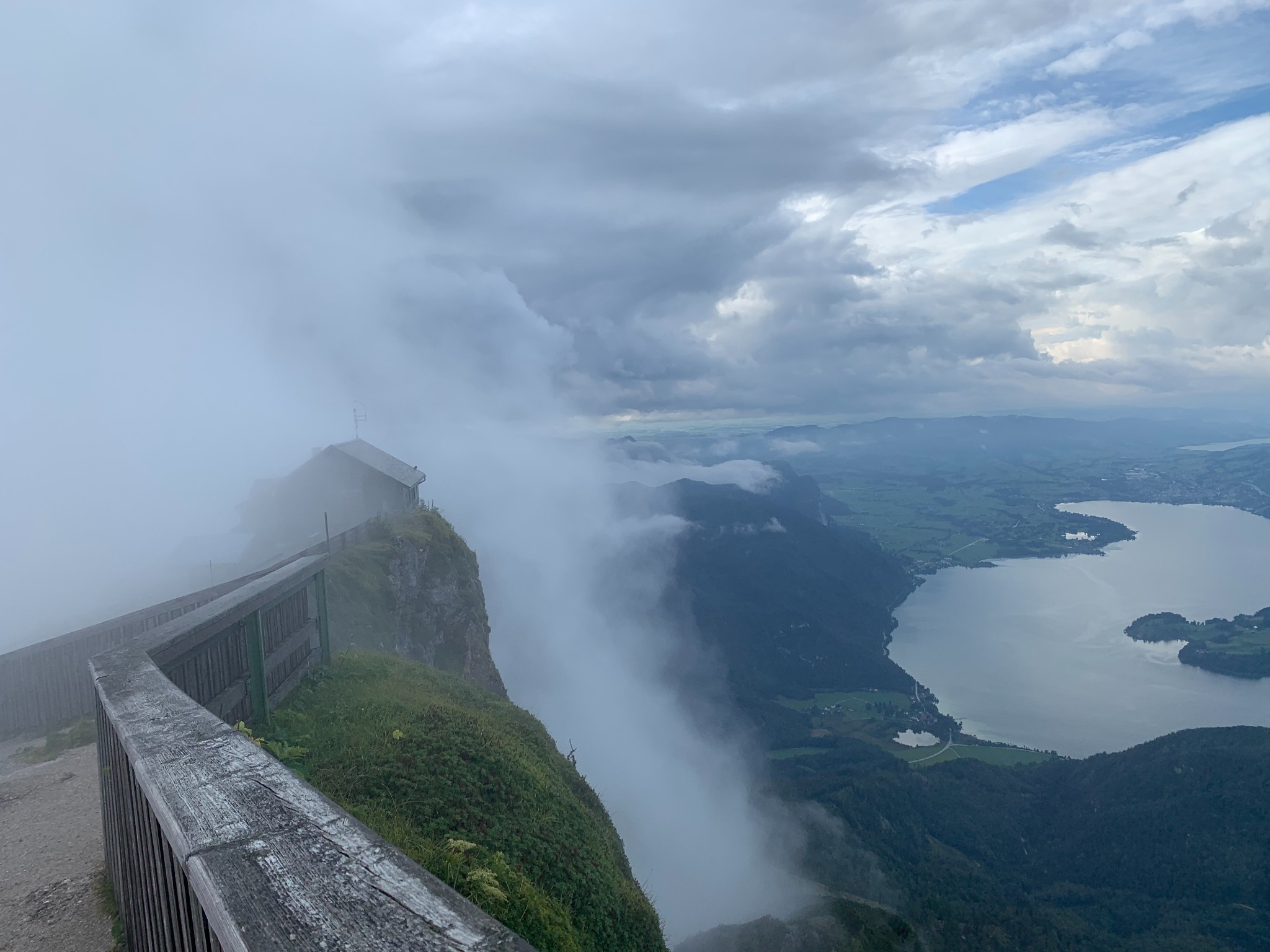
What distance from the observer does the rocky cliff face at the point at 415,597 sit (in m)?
22.2

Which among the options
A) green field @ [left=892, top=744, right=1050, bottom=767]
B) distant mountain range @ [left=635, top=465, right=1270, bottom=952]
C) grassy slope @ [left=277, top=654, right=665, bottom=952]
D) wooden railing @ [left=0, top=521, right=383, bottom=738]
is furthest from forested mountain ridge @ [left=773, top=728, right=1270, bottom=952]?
wooden railing @ [left=0, top=521, right=383, bottom=738]

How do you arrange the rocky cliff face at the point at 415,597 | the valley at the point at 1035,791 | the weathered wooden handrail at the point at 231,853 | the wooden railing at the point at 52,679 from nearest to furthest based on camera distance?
the weathered wooden handrail at the point at 231,853
the wooden railing at the point at 52,679
the rocky cliff face at the point at 415,597
the valley at the point at 1035,791

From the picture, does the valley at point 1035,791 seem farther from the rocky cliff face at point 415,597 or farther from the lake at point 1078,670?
the rocky cliff face at point 415,597

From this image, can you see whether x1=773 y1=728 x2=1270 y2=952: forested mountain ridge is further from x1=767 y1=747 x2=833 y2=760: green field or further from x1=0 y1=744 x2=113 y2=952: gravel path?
x1=0 y1=744 x2=113 y2=952: gravel path

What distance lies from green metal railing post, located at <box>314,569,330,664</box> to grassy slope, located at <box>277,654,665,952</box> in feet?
1.03

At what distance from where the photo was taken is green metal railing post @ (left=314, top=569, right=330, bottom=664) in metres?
11.6

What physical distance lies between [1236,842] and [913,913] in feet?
189

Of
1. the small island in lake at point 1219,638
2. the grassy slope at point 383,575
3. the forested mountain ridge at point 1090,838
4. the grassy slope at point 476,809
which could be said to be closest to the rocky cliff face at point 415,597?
the grassy slope at point 383,575

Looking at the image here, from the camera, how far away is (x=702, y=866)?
97938 mm

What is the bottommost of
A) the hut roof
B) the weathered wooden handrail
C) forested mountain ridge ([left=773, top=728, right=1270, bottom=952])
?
forested mountain ridge ([left=773, top=728, right=1270, bottom=952])

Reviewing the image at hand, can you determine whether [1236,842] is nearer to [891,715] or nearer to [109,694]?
[891,715]

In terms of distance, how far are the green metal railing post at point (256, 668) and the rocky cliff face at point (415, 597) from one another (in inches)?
453

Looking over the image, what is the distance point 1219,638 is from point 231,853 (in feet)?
627

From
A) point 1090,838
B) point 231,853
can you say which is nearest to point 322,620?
point 231,853
